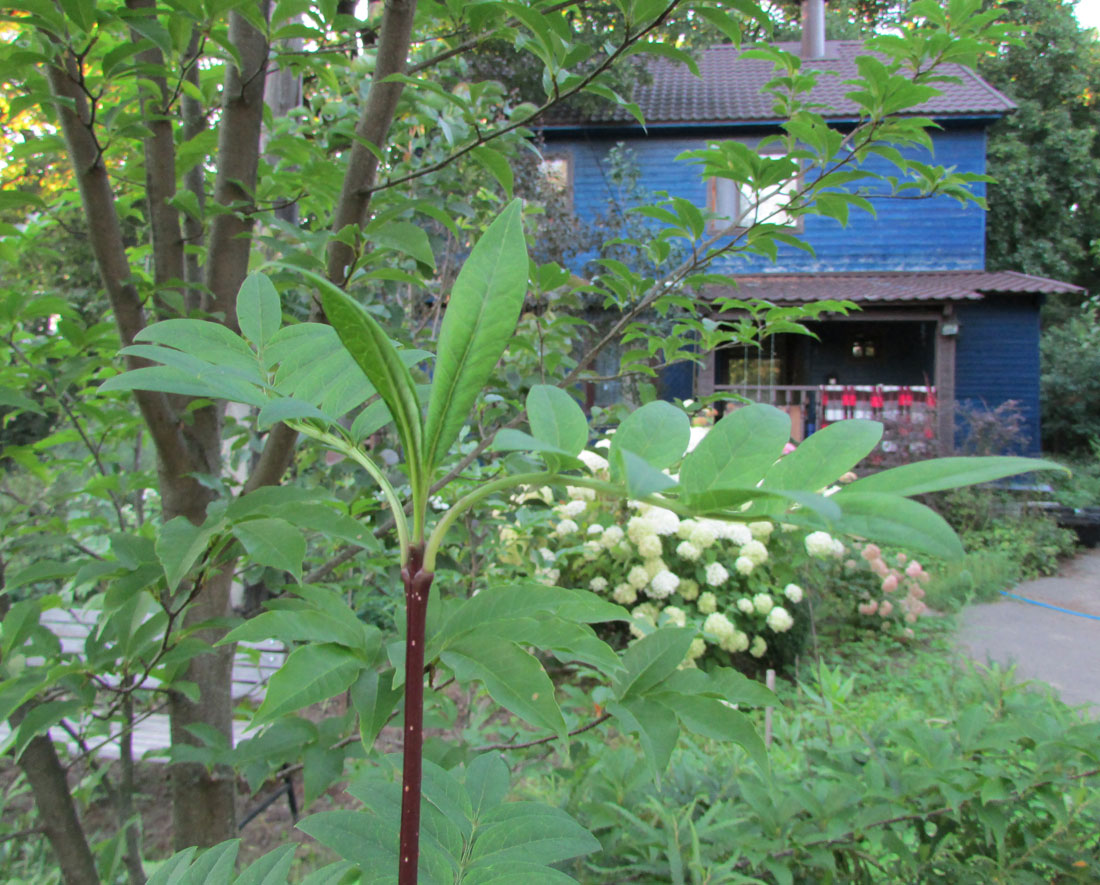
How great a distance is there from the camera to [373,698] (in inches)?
22.3

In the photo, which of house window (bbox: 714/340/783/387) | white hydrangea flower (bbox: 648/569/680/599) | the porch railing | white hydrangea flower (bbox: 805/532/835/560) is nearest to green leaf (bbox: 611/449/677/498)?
white hydrangea flower (bbox: 648/569/680/599)

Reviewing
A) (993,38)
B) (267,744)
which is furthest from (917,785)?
(993,38)

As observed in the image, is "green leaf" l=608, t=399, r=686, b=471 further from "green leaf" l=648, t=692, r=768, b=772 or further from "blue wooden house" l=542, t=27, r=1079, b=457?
"blue wooden house" l=542, t=27, r=1079, b=457

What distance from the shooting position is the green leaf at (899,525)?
0.99 ft

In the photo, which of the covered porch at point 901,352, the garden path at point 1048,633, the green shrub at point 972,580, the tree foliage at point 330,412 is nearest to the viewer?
the tree foliage at point 330,412

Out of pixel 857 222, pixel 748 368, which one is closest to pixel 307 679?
pixel 857 222

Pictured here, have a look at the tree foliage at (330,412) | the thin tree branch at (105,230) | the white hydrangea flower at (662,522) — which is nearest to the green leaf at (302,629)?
the tree foliage at (330,412)

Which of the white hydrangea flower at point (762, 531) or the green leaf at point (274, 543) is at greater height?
the green leaf at point (274, 543)

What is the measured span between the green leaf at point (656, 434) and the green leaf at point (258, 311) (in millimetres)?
271

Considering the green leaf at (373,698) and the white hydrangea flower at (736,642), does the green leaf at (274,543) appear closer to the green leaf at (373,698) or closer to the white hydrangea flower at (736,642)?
the green leaf at (373,698)

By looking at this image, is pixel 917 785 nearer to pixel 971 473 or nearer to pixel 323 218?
pixel 971 473

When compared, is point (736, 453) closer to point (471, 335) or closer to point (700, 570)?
point (471, 335)

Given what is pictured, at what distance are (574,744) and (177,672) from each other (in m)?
0.80

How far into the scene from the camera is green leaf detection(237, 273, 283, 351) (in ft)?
1.66
